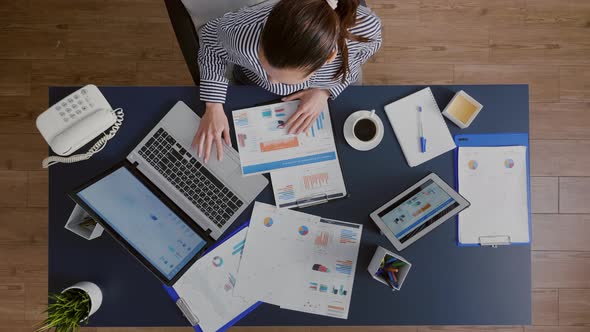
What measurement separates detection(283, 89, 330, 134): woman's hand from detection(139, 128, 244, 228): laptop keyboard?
271mm

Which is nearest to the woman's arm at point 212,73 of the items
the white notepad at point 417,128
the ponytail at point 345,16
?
the ponytail at point 345,16

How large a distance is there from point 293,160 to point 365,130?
0.23 metres

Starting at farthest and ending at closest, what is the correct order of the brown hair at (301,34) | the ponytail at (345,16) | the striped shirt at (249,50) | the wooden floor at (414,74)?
the wooden floor at (414,74), the striped shirt at (249,50), the ponytail at (345,16), the brown hair at (301,34)

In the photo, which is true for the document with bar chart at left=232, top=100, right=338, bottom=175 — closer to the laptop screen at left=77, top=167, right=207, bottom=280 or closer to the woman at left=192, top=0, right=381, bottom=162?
the woman at left=192, top=0, right=381, bottom=162

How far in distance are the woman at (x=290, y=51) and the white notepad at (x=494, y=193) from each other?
45cm

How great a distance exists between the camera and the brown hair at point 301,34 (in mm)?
856

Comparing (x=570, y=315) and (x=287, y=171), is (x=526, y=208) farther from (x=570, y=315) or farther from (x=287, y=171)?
(x=570, y=315)

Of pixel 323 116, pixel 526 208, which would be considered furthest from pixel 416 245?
pixel 323 116

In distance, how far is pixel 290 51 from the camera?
884 millimetres

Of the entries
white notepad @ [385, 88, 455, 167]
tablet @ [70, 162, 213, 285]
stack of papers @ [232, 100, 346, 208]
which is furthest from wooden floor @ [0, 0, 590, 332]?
tablet @ [70, 162, 213, 285]

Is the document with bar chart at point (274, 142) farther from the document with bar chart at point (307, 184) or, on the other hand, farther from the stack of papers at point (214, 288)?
the stack of papers at point (214, 288)

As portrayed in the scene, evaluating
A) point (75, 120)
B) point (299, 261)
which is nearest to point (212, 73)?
point (75, 120)

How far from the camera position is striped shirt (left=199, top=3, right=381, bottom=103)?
3.56 feet

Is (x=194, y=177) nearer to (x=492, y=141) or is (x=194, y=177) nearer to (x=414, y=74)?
(x=492, y=141)
